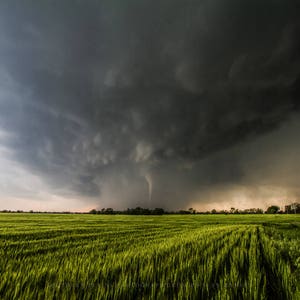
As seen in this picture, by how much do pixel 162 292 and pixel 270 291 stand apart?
180 cm

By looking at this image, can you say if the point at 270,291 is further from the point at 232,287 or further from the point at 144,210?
the point at 144,210

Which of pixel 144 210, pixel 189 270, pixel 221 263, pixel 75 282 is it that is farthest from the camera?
pixel 144 210

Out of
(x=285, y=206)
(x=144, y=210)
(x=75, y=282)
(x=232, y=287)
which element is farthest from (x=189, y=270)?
(x=285, y=206)

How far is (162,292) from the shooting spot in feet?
9.14

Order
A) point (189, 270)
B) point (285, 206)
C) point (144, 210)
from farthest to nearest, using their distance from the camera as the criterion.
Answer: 1. point (285, 206)
2. point (144, 210)
3. point (189, 270)

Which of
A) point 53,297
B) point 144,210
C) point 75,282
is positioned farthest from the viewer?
point 144,210

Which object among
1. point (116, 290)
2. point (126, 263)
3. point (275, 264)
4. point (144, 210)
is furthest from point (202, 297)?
point (144, 210)

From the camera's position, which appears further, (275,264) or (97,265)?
(275,264)

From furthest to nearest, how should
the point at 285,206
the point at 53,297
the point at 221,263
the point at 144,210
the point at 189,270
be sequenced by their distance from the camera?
the point at 285,206
the point at 144,210
the point at 221,263
the point at 189,270
the point at 53,297

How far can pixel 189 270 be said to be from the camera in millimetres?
4062

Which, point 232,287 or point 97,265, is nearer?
point 232,287

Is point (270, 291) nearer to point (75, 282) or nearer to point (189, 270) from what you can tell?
point (189, 270)

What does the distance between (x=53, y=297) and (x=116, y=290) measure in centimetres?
81

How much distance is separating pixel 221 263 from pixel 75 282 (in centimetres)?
332
